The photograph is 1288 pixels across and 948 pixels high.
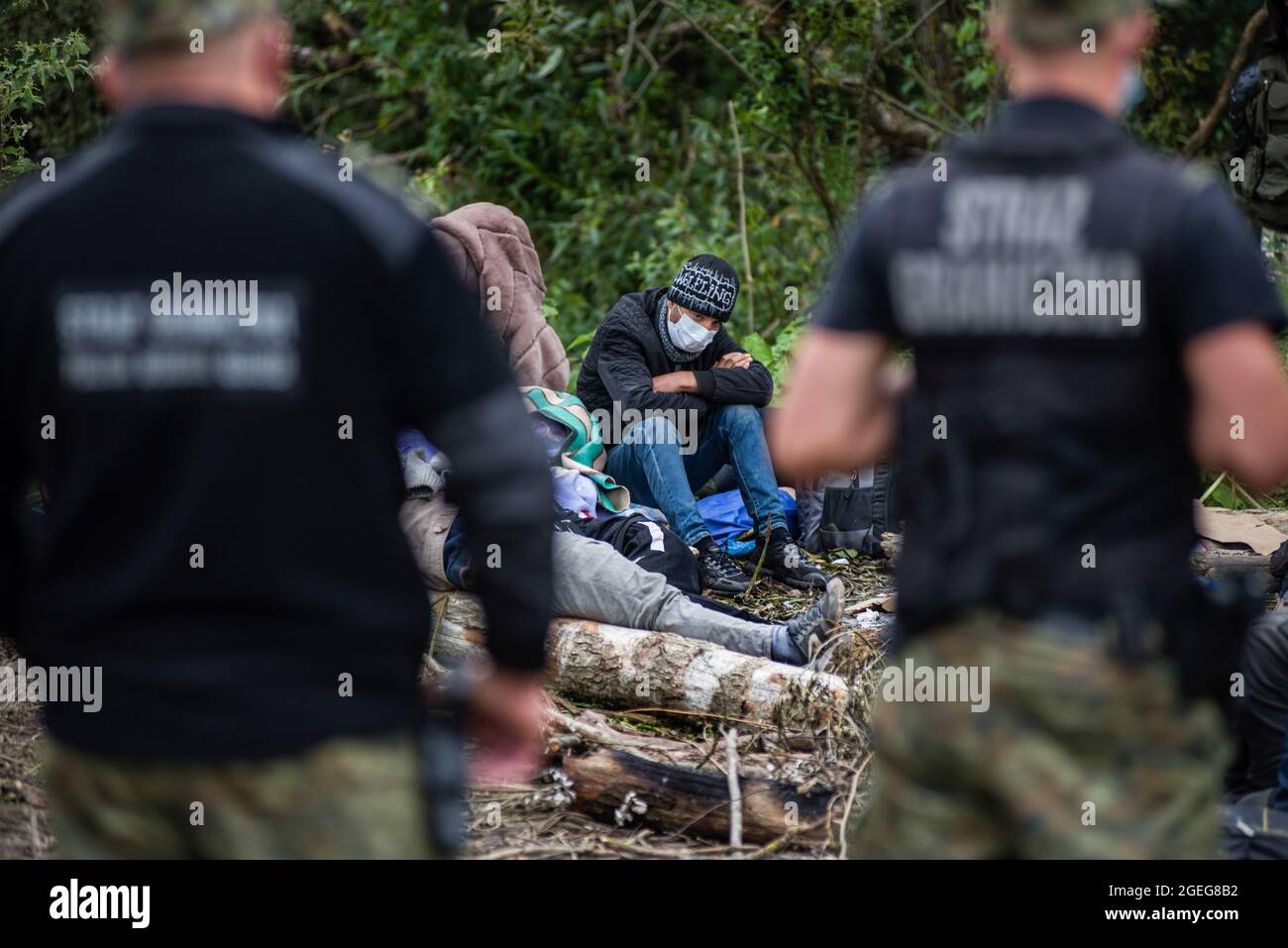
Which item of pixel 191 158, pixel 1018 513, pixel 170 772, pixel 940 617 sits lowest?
pixel 170 772

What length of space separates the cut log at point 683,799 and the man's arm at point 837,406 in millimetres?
1893

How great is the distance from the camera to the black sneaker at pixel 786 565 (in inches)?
235

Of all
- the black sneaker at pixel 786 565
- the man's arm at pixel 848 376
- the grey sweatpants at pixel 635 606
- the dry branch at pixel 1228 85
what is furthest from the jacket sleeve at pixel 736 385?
the man's arm at pixel 848 376

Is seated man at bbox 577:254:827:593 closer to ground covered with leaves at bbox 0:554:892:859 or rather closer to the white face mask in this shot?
the white face mask

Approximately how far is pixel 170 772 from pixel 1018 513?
1015 millimetres

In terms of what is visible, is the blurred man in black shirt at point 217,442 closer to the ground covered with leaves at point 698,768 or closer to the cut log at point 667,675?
the ground covered with leaves at point 698,768

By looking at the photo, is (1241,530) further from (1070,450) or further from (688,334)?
(1070,450)

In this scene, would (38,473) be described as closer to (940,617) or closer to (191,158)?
(191,158)

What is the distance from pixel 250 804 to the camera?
1565 millimetres

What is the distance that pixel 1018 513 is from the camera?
5.67 ft

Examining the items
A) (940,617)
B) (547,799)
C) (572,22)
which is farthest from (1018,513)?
(572,22)

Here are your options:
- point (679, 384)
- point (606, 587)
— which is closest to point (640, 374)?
point (679, 384)

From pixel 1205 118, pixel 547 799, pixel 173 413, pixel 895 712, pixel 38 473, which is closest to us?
pixel 173 413
